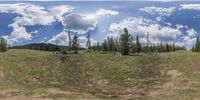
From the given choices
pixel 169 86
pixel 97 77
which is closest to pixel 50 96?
pixel 97 77

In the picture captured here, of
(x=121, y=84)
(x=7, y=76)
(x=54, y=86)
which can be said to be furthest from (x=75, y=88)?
(x=7, y=76)

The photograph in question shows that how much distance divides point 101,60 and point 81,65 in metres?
5.91

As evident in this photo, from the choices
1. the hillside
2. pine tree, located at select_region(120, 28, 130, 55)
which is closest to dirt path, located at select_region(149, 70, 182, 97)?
the hillside

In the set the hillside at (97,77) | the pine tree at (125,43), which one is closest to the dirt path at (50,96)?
the hillside at (97,77)

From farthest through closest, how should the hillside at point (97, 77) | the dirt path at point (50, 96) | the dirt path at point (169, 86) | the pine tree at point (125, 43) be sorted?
the pine tree at point (125, 43) → the dirt path at point (169, 86) → the hillside at point (97, 77) → the dirt path at point (50, 96)

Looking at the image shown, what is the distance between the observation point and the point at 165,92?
243 ft

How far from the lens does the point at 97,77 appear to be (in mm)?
86062

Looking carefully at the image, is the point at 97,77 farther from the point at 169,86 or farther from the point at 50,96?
the point at 50,96

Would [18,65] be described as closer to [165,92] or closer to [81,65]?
[81,65]

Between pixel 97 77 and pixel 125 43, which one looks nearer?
pixel 97 77

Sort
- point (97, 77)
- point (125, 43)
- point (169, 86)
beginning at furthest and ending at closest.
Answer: point (125, 43) < point (97, 77) < point (169, 86)

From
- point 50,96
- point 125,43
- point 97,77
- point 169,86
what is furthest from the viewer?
point 125,43

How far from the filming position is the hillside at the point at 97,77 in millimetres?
69250

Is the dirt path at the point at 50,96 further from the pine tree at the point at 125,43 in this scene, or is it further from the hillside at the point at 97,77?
the pine tree at the point at 125,43
